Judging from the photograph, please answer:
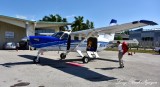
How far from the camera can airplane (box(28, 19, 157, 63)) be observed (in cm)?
1494

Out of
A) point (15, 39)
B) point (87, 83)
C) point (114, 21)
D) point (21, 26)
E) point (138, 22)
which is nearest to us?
point (87, 83)

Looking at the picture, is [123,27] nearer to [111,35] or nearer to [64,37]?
[64,37]

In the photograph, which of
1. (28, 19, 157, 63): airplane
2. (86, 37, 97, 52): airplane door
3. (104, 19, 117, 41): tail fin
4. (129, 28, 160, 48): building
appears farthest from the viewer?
(129, 28, 160, 48): building

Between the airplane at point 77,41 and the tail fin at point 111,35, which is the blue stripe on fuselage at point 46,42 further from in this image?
the tail fin at point 111,35

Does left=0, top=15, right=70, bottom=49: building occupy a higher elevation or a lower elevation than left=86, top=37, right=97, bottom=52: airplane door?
higher

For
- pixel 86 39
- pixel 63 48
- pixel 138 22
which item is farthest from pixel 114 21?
pixel 138 22

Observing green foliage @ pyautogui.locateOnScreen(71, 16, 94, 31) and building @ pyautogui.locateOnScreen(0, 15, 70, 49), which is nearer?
building @ pyautogui.locateOnScreen(0, 15, 70, 49)

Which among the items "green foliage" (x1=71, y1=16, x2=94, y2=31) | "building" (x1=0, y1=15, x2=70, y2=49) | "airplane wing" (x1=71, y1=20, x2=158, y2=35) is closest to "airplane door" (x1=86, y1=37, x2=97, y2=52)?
"airplane wing" (x1=71, y1=20, x2=158, y2=35)

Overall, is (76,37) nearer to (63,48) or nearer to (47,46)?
(63,48)

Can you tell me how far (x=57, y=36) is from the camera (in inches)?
647

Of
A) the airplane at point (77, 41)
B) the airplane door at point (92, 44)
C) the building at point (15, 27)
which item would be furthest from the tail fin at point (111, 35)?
the building at point (15, 27)

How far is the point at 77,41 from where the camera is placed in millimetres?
17391

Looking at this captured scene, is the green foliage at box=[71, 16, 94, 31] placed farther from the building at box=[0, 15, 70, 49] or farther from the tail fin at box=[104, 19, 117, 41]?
the tail fin at box=[104, 19, 117, 41]

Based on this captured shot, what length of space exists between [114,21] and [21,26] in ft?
52.7
